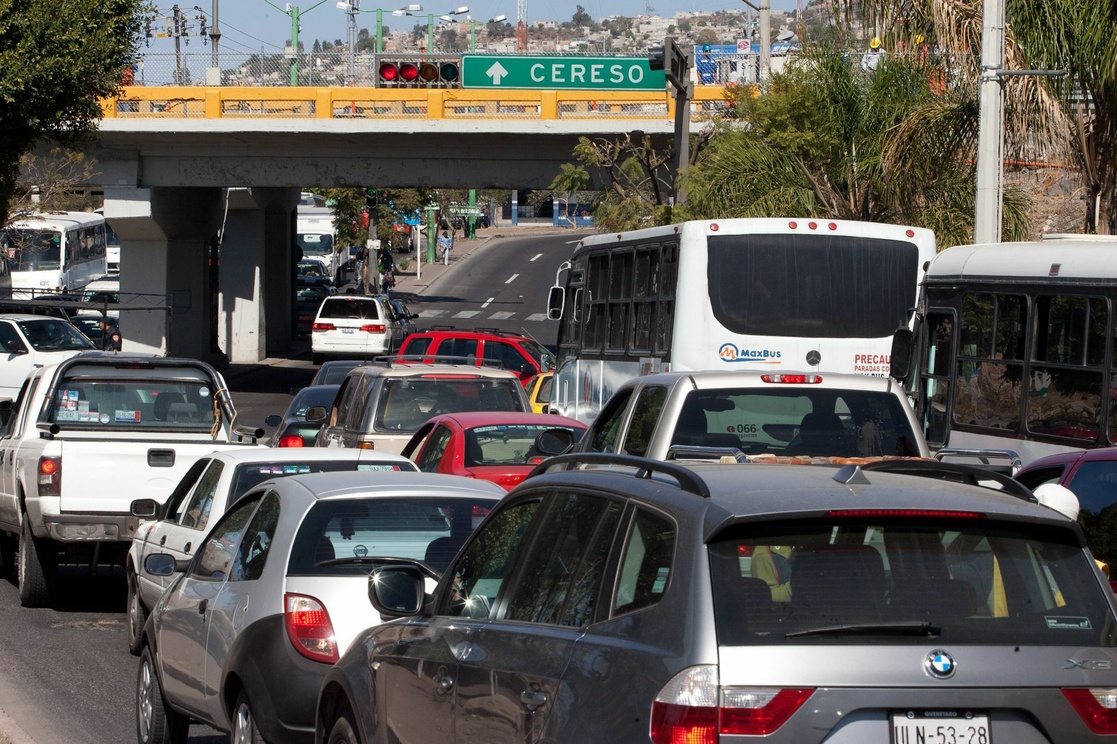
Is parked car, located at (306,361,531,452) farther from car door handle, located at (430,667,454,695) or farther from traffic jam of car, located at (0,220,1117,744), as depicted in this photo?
car door handle, located at (430,667,454,695)

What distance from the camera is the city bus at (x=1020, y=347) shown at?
1230 cm

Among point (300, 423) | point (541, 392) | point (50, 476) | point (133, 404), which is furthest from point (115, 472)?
point (541, 392)

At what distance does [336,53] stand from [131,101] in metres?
5.03

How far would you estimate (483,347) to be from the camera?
26375 millimetres

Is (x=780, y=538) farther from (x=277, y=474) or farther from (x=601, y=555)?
(x=277, y=474)

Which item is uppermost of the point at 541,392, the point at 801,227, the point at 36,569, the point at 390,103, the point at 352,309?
the point at 390,103

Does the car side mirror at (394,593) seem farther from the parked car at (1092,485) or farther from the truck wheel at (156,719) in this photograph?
the parked car at (1092,485)

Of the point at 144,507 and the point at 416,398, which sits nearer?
the point at 144,507

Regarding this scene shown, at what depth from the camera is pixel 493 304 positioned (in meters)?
68.1

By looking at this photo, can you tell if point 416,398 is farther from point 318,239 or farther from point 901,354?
point 318,239

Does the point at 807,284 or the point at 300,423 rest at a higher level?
the point at 807,284

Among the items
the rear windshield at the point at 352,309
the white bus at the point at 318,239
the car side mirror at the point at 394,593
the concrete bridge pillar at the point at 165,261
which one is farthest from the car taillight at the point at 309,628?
the white bus at the point at 318,239

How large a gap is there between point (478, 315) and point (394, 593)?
5735cm

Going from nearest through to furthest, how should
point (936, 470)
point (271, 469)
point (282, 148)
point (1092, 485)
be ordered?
point (936, 470), point (1092, 485), point (271, 469), point (282, 148)
